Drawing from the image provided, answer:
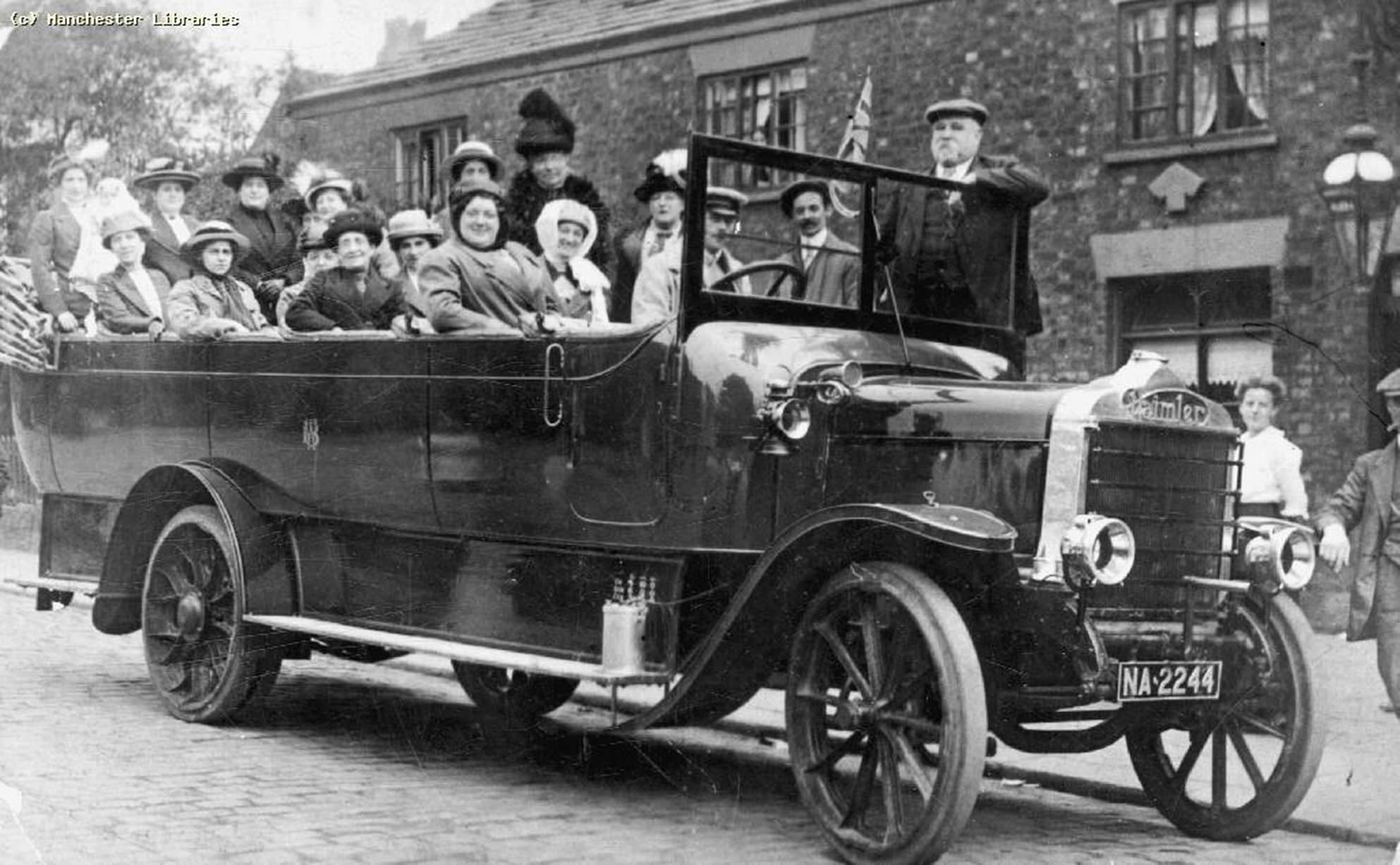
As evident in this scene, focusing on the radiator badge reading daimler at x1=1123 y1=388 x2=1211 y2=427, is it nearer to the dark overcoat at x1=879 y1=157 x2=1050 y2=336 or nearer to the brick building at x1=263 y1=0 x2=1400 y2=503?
the dark overcoat at x1=879 y1=157 x2=1050 y2=336

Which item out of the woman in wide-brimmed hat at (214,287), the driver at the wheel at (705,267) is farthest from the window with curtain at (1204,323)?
the woman in wide-brimmed hat at (214,287)

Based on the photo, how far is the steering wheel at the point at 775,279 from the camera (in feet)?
17.6

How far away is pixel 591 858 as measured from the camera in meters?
4.56

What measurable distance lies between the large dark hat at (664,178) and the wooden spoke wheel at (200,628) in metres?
2.16

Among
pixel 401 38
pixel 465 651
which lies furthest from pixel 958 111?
pixel 401 38

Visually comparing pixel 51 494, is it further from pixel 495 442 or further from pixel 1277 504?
pixel 1277 504

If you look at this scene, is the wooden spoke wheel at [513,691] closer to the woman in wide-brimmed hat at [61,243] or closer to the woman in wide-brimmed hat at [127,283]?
the woman in wide-brimmed hat at [127,283]

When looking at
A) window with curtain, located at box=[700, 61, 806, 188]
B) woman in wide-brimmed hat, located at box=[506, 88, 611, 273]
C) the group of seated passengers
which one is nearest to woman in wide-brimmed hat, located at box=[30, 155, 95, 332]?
the group of seated passengers

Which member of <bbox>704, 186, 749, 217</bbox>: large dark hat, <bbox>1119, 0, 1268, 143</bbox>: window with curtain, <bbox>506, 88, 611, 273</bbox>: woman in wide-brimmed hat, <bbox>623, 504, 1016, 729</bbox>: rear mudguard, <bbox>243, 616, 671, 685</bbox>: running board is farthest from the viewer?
<bbox>1119, 0, 1268, 143</bbox>: window with curtain

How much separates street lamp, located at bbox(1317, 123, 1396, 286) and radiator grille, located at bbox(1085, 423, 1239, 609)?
4.69 meters

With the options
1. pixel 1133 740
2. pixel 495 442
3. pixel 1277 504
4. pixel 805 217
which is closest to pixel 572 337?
pixel 495 442

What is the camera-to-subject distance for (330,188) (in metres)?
8.71

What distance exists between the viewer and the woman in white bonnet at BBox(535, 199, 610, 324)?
6.93m

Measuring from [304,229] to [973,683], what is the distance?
219 inches
